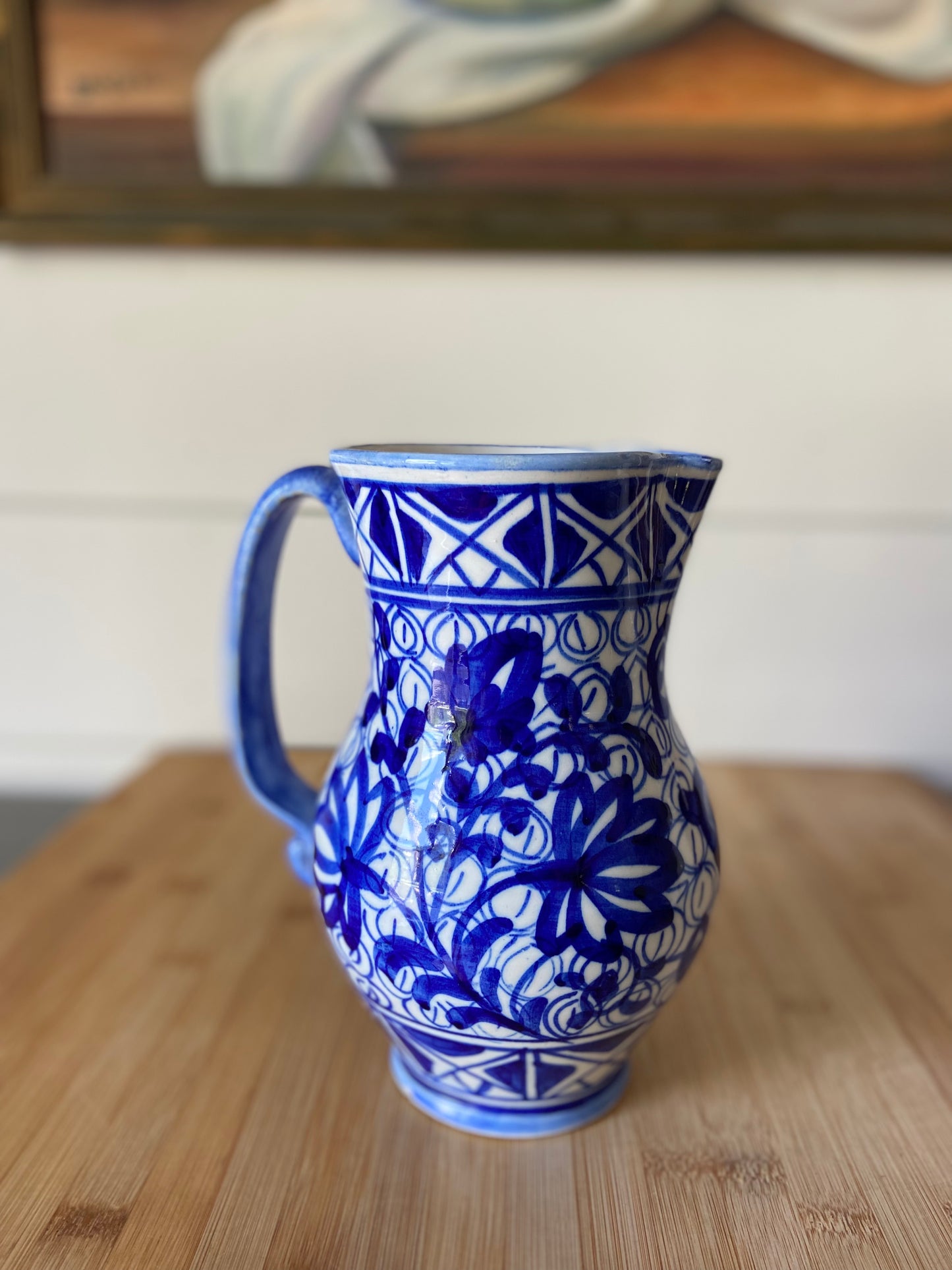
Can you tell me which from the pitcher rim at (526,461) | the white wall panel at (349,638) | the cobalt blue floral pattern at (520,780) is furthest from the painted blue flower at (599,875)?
the white wall panel at (349,638)

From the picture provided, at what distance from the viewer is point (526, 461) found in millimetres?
Result: 303

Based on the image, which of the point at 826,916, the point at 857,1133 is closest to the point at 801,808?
the point at 826,916

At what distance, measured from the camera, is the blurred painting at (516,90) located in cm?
77

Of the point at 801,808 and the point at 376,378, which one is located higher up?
the point at 376,378

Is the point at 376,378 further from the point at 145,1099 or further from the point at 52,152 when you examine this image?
the point at 145,1099

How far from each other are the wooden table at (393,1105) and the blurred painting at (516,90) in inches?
22.9

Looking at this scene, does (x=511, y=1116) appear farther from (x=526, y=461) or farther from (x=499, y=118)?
(x=499, y=118)

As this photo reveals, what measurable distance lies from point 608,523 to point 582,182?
59cm

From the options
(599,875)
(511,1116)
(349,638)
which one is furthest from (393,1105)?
(349,638)

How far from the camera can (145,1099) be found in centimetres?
40

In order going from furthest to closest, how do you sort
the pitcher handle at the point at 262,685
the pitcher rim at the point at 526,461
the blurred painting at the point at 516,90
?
the blurred painting at the point at 516,90 < the pitcher handle at the point at 262,685 < the pitcher rim at the point at 526,461

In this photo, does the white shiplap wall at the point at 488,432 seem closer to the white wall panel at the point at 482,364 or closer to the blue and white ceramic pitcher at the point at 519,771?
the white wall panel at the point at 482,364

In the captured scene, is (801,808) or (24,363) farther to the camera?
(24,363)

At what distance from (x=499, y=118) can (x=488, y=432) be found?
10.3 inches
